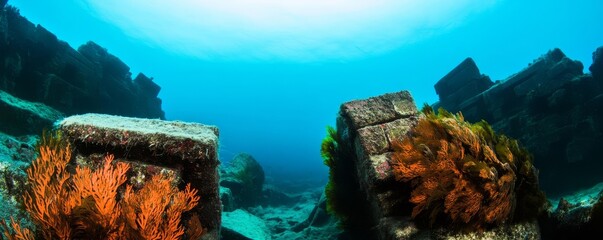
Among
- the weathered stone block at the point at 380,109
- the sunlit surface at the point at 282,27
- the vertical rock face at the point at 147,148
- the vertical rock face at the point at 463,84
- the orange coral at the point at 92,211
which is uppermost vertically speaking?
the sunlit surface at the point at 282,27

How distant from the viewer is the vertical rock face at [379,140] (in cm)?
418

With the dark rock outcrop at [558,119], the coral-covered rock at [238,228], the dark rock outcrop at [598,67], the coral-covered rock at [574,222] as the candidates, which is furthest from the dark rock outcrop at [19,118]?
the dark rock outcrop at [598,67]

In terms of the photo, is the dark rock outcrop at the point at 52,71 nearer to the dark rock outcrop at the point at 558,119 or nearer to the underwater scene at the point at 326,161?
the underwater scene at the point at 326,161

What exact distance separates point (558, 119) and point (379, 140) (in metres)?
14.9

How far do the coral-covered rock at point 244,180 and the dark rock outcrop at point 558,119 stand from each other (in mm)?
15579

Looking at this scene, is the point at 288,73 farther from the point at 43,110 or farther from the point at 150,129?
the point at 150,129

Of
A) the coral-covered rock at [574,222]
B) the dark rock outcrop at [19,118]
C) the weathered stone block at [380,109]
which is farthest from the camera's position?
the dark rock outcrop at [19,118]

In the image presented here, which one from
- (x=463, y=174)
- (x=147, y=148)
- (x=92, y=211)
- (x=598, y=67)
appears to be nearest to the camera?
(x=92, y=211)

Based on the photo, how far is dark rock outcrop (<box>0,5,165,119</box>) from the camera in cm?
1603

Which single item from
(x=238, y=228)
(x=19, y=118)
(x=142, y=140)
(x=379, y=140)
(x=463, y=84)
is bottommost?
(x=238, y=228)

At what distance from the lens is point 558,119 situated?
559 inches

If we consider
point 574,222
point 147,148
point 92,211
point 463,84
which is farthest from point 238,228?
point 463,84

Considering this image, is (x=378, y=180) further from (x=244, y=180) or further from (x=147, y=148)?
(x=244, y=180)

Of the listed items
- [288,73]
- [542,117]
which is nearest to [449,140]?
[542,117]
